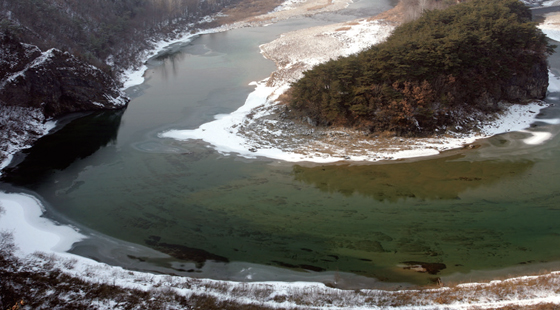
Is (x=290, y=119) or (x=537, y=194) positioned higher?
(x=290, y=119)

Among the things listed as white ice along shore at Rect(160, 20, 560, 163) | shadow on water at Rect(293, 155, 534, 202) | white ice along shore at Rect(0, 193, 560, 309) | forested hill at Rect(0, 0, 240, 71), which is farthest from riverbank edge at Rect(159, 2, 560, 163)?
forested hill at Rect(0, 0, 240, 71)

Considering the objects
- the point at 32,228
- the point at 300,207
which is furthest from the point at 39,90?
the point at 300,207

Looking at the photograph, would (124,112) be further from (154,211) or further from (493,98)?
(493,98)

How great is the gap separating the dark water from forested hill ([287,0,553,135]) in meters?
3.91

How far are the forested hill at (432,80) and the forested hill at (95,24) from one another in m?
27.1

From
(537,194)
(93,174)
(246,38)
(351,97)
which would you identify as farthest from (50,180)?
(246,38)

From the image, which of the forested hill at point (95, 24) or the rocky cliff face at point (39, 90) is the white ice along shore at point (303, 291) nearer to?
the rocky cliff face at point (39, 90)

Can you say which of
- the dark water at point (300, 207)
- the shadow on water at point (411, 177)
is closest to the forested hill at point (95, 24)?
the dark water at point (300, 207)

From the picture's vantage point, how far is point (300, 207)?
20.8 metres

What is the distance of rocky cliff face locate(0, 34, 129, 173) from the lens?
99.1 feet

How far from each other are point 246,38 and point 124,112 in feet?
108

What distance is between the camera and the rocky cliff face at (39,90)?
3022 centimetres

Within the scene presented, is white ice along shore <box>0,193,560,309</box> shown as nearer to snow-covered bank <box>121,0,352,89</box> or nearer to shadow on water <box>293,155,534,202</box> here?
shadow on water <box>293,155,534,202</box>

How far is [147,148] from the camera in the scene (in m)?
28.7
